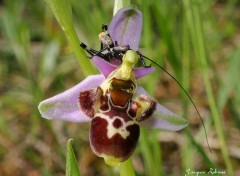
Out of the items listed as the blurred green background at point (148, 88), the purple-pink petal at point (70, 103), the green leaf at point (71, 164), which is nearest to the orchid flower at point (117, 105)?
the purple-pink petal at point (70, 103)

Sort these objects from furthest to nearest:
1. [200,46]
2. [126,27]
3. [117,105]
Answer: [200,46], [126,27], [117,105]

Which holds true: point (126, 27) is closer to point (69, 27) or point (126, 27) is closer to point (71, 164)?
point (69, 27)

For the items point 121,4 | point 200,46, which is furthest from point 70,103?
point 200,46

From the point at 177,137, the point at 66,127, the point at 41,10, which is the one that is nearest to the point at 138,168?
the point at 177,137

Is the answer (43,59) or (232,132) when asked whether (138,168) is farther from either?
(43,59)

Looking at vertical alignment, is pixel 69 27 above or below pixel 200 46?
above

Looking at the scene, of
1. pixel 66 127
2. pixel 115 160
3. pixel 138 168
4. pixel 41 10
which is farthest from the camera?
pixel 41 10
